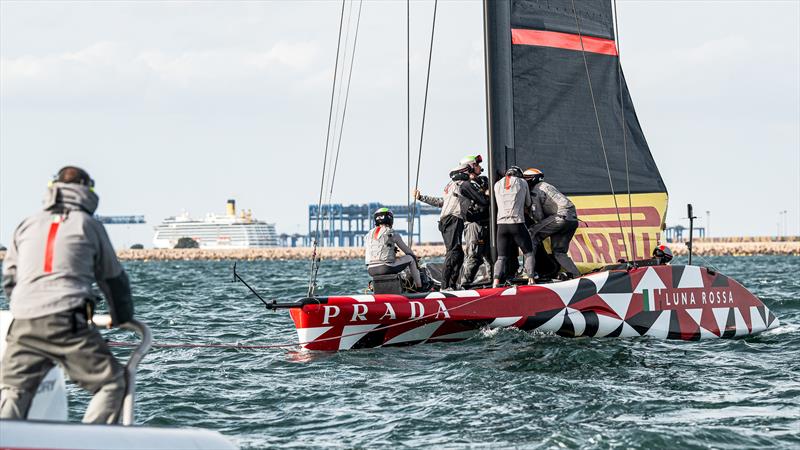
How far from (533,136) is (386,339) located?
3.26 meters

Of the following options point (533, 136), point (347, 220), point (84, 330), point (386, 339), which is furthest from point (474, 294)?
point (347, 220)

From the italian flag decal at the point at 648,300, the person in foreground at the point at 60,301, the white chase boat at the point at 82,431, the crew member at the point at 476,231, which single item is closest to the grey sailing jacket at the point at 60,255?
the person in foreground at the point at 60,301

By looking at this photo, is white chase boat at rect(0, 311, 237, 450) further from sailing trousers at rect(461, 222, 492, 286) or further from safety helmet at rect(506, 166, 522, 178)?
sailing trousers at rect(461, 222, 492, 286)

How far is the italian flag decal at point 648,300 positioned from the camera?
9.70 m

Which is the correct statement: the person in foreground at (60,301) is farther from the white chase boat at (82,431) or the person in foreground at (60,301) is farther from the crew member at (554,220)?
the crew member at (554,220)

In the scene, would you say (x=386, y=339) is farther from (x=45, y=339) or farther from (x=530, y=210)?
(x=45, y=339)

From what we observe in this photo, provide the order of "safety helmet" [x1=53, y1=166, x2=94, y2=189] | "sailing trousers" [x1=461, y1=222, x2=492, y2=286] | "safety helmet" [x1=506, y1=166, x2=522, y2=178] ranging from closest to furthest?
"safety helmet" [x1=53, y1=166, x2=94, y2=189]
"safety helmet" [x1=506, y1=166, x2=522, y2=178]
"sailing trousers" [x1=461, y1=222, x2=492, y2=286]

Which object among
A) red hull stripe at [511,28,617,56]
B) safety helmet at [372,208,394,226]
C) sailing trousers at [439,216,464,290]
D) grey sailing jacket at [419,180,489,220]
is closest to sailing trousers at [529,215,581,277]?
grey sailing jacket at [419,180,489,220]

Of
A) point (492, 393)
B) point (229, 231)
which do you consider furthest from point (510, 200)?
point (229, 231)

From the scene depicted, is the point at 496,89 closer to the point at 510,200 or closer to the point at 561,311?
the point at 510,200

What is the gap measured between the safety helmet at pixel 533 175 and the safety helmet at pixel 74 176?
22.0ft

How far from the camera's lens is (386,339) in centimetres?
894

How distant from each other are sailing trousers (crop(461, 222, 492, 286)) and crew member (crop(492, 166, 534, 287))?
2.06 ft

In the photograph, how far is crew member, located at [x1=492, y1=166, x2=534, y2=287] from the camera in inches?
376
